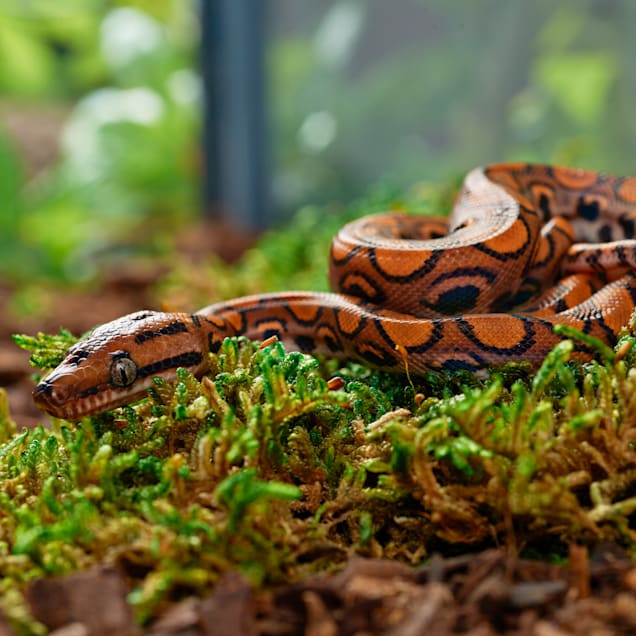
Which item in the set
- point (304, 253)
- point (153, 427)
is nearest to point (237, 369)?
point (153, 427)

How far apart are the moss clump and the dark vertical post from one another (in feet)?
22.4

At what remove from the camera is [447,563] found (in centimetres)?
180

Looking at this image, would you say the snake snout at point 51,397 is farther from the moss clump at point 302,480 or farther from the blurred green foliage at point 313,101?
the blurred green foliage at point 313,101

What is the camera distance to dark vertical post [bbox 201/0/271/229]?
329 inches

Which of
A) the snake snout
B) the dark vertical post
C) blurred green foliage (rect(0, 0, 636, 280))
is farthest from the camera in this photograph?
the dark vertical post

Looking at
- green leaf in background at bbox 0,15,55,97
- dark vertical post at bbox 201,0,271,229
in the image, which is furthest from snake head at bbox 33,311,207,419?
green leaf in background at bbox 0,15,55,97

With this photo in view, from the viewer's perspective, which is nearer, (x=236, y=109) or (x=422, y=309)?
(x=422, y=309)

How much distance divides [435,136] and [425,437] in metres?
5.17

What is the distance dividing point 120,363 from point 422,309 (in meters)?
1.17

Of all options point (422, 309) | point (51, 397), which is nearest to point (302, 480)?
point (51, 397)

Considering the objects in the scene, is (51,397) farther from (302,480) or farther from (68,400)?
(302,480)

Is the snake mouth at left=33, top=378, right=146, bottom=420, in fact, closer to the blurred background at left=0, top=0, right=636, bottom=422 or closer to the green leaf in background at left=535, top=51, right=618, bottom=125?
the blurred background at left=0, top=0, right=636, bottom=422

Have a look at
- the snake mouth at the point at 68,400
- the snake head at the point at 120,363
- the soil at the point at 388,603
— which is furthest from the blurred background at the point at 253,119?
the soil at the point at 388,603

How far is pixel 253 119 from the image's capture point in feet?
28.6
